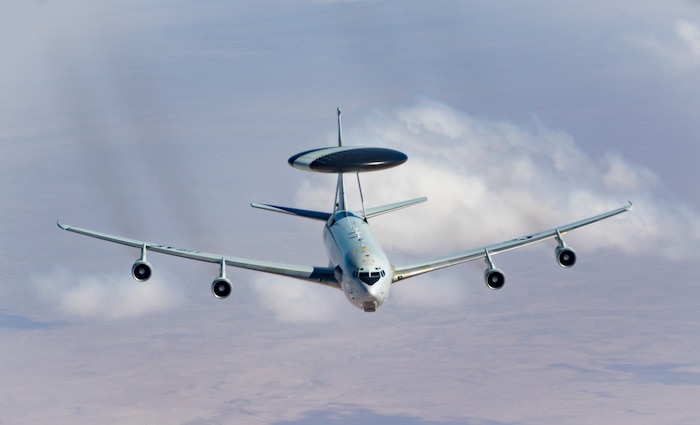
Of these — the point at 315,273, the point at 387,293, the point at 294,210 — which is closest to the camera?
the point at 387,293

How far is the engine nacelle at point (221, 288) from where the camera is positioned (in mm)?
147125

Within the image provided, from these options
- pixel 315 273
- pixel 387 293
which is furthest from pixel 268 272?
pixel 387 293

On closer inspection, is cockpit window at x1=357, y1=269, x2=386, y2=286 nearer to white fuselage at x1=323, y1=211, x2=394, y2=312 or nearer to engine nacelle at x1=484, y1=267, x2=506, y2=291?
white fuselage at x1=323, y1=211, x2=394, y2=312

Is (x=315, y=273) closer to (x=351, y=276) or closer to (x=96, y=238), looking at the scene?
(x=351, y=276)

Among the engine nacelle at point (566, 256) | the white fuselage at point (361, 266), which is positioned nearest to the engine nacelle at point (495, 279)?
the engine nacelle at point (566, 256)

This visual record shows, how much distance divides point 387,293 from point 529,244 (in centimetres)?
2018

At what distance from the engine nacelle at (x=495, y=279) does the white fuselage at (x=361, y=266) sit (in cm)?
1050

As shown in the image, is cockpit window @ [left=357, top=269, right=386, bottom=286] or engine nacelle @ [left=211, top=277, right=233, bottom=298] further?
engine nacelle @ [left=211, top=277, right=233, bottom=298]

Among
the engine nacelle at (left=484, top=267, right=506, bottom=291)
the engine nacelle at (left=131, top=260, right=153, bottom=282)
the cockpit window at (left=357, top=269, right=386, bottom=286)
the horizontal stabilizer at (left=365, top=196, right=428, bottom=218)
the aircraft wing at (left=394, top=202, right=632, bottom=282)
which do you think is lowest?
the cockpit window at (left=357, top=269, right=386, bottom=286)

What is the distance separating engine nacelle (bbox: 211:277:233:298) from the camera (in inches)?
5792

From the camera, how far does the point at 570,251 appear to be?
500 ft

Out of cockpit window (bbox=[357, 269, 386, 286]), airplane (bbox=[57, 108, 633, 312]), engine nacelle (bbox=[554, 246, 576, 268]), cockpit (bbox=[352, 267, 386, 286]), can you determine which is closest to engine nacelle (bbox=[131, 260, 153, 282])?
airplane (bbox=[57, 108, 633, 312])

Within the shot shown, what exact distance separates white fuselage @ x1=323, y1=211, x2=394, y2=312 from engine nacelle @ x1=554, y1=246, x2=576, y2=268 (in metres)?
18.6

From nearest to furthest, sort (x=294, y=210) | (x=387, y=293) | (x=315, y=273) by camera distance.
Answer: (x=387, y=293), (x=315, y=273), (x=294, y=210)
